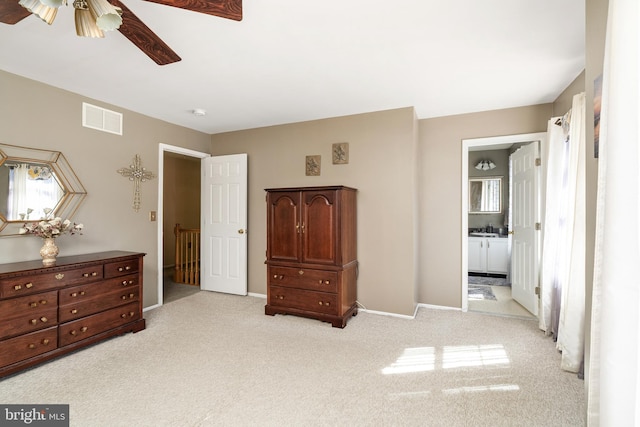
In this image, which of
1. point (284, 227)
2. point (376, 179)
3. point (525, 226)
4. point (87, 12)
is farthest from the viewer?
point (525, 226)

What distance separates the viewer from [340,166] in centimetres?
393

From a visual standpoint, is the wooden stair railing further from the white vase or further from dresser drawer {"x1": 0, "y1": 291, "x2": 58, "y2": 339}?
dresser drawer {"x1": 0, "y1": 291, "x2": 58, "y2": 339}

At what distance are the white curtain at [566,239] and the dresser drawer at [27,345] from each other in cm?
413

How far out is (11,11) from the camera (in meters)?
1.46

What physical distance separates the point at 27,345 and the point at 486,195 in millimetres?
6782

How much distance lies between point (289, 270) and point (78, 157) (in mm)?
2534

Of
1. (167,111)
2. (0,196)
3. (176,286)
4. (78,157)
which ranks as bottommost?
(176,286)

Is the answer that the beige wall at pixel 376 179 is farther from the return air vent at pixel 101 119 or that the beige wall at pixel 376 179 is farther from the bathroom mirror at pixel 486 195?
the bathroom mirror at pixel 486 195

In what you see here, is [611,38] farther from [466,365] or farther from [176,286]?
[176,286]

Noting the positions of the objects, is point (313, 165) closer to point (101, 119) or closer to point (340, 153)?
point (340, 153)

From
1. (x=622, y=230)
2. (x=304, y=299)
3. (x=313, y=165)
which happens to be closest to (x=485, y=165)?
(x=313, y=165)

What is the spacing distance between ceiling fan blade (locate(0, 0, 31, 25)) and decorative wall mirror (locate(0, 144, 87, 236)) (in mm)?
1649

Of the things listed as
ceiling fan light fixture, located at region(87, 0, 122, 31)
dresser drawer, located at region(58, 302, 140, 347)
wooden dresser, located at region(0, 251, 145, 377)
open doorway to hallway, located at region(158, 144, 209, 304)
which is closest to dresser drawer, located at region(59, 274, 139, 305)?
wooden dresser, located at region(0, 251, 145, 377)

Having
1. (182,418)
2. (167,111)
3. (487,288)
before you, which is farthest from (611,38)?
(487,288)
